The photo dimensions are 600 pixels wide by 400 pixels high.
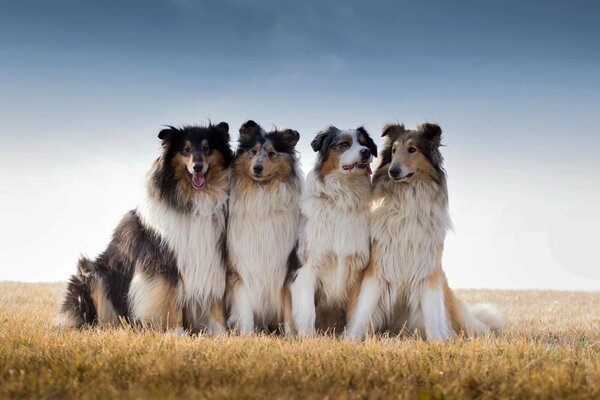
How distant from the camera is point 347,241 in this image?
8422 mm

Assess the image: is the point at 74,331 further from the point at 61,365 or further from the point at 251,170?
the point at 251,170

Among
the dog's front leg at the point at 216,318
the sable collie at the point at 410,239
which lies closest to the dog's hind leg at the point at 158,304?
the dog's front leg at the point at 216,318

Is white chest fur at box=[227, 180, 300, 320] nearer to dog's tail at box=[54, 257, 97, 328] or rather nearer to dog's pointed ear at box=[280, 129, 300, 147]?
dog's pointed ear at box=[280, 129, 300, 147]

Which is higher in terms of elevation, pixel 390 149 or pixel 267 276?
pixel 390 149

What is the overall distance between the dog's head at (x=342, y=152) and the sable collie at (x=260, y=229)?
44 cm

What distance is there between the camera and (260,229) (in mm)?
8633

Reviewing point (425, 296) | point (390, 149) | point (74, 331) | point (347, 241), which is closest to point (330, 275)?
point (347, 241)

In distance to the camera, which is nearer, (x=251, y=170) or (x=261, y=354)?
(x=261, y=354)

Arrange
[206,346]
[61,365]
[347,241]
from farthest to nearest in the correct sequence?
[347,241], [206,346], [61,365]

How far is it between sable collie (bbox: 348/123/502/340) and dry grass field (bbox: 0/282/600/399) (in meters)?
0.76

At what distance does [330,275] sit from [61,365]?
11.7ft

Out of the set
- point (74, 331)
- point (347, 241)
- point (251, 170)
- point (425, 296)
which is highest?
point (251, 170)

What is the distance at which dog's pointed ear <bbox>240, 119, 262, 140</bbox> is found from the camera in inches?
347

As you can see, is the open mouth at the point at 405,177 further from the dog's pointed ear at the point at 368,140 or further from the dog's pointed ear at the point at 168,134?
the dog's pointed ear at the point at 168,134
